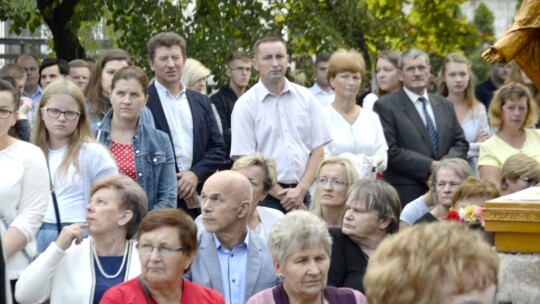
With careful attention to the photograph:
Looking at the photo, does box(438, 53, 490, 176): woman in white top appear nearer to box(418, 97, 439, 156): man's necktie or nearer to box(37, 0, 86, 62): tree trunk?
box(418, 97, 439, 156): man's necktie

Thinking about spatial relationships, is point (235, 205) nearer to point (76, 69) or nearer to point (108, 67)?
point (108, 67)

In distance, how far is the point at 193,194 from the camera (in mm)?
9273

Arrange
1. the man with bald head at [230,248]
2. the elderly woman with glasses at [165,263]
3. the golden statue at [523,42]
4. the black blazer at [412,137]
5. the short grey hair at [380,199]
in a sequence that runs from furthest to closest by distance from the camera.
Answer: the black blazer at [412,137]
the short grey hair at [380,199]
the man with bald head at [230,248]
the elderly woman with glasses at [165,263]
the golden statue at [523,42]

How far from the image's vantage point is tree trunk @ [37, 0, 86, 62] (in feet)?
45.7

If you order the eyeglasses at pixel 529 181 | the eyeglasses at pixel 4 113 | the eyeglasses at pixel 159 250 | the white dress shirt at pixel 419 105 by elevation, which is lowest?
the eyeglasses at pixel 159 250

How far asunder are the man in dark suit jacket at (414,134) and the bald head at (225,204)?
3294 millimetres

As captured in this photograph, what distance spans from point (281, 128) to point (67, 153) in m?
2.20

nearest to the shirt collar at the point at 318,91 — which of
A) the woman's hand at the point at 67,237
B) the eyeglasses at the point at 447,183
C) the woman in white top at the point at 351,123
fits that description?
the woman in white top at the point at 351,123

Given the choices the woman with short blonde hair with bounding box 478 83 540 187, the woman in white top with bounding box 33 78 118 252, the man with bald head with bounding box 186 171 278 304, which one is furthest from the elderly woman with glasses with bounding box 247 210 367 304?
the woman with short blonde hair with bounding box 478 83 540 187

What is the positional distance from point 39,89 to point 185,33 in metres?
2.13

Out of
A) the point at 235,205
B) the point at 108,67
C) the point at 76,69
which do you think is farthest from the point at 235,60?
the point at 235,205

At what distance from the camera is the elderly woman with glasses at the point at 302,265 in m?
6.38

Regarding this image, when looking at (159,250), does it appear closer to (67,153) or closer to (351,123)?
(67,153)

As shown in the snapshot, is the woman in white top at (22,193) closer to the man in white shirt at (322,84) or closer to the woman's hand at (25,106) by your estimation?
the woman's hand at (25,106)
